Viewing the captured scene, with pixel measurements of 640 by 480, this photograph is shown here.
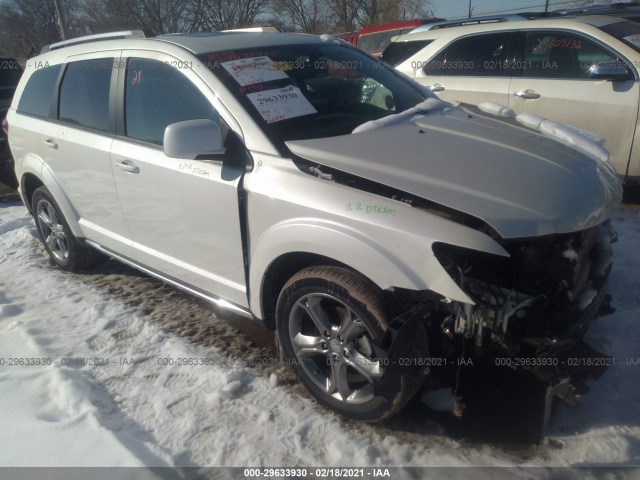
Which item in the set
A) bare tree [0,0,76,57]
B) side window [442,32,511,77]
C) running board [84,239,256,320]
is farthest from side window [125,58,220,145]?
bare tree [0,0,76,57]

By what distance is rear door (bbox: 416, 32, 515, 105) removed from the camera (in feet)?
18.8

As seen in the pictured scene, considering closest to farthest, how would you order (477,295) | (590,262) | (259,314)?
1. (477,295)
2. (590,262)
3. (259,314)

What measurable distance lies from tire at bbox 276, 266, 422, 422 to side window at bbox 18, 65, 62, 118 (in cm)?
288

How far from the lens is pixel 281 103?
9.30ft

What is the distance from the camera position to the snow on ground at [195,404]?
2.38 meters

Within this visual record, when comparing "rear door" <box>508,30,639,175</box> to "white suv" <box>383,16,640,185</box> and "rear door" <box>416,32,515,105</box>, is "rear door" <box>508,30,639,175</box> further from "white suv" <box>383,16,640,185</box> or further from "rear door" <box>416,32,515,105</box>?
"rear door" <box>416,32,515,105</box>

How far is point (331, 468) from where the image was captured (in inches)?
91.8

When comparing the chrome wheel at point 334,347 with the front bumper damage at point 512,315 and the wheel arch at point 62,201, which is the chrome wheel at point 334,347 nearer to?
the front bumper damage at point 512,315

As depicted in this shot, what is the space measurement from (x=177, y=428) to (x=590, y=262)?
2184mm

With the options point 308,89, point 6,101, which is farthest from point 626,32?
point 6,101

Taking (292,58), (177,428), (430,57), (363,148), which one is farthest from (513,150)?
(430,57)

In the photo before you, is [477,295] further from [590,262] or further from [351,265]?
[590,262]

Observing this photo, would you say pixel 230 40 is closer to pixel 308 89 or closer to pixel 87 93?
pixel 308 89

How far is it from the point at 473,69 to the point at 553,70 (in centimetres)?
90
